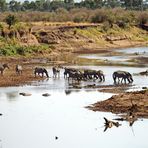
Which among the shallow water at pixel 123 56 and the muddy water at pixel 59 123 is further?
the shallow water at pixel 123 56

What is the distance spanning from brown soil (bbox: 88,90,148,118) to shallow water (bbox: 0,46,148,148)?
2.98 feet

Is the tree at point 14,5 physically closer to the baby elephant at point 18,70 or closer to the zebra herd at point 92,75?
the baby elephant at point 18,70

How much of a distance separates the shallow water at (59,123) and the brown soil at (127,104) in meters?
0.91

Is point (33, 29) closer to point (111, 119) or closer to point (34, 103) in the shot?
point (34, 103)

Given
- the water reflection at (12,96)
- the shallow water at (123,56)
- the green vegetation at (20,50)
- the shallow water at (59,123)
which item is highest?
the shallow water at (59,123)

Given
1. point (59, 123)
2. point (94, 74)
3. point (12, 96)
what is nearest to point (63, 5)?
point (94, 74)

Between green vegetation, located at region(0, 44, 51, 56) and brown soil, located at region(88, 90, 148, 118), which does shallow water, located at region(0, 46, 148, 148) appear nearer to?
brown soil, located at region(88, 90, 148, 118)

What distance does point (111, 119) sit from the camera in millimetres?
32406

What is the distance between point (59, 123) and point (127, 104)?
520 centimetres

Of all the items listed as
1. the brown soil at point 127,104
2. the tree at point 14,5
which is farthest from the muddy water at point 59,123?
the tree at point 14,5

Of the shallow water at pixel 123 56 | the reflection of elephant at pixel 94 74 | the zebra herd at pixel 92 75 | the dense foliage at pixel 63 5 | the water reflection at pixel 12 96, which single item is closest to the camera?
→ the water reflection at pixel 12 96

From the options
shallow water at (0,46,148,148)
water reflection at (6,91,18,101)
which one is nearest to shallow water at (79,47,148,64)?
shallow water at (0,46,148,148)

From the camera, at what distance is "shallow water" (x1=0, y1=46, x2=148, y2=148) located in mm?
27859

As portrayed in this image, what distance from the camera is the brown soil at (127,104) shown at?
111 feet
